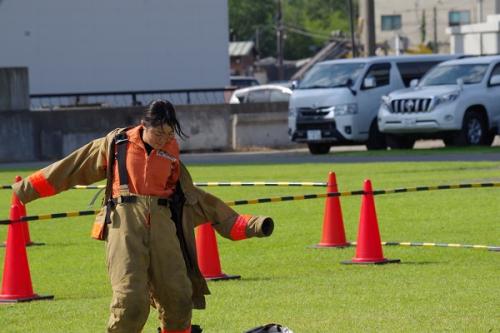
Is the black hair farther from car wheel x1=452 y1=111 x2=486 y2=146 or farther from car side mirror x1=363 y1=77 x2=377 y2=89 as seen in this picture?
car side mirror x1=363 y1=77 x2=377 y2=89

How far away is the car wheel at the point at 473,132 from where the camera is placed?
2708 cm

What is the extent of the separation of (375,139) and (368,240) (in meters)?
16.9

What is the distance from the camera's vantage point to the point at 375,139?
28844mm

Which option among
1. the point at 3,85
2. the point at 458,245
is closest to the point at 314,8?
the point at 3,85

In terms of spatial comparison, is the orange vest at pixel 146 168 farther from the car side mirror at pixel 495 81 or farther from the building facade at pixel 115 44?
the building facade at pixel 115 44

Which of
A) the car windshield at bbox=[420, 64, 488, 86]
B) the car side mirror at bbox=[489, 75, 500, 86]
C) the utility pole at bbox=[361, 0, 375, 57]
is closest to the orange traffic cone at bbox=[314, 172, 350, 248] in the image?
the car windshield at bbox=[420, 64, 488, 86]

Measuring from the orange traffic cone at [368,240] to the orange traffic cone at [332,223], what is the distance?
80 centimetres

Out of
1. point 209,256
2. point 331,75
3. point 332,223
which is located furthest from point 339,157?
point 209,256

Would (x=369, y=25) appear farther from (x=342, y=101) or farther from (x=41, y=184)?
(x=41, y=184)

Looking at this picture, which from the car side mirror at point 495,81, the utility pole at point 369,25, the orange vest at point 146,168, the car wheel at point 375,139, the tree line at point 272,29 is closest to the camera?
the orange vest at point 146,168

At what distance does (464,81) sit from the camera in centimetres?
2738

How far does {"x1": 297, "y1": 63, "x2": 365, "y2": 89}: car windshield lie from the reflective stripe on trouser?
68.9 feet

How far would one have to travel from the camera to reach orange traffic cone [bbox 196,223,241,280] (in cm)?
1142

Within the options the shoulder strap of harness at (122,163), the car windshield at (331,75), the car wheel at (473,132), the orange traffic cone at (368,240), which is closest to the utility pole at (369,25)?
the car windshield at (331,75)
